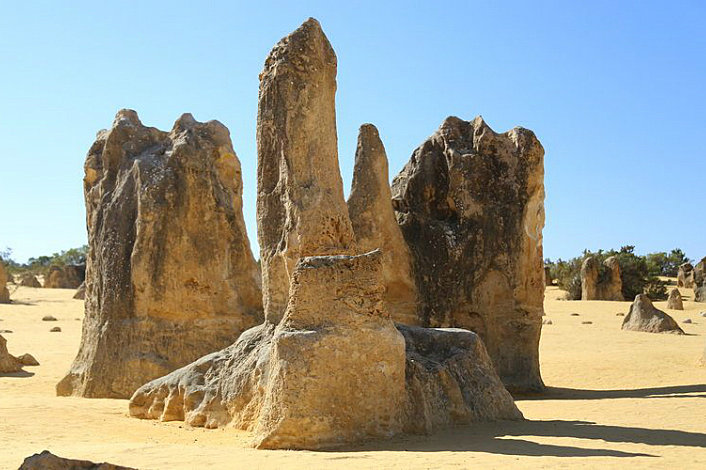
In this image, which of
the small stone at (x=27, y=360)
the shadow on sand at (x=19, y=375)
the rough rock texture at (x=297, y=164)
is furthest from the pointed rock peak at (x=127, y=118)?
the small stone at (x=27, y=360)

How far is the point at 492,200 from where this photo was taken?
11938 millimetres

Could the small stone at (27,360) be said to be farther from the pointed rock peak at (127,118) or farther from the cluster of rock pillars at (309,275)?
the pointed rock peak at (127,118)

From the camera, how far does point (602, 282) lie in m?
29.0

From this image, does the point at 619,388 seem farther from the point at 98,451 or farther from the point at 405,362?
the point at 98,451

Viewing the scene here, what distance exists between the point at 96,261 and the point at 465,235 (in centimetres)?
499

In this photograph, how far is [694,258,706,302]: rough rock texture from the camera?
1113 inches

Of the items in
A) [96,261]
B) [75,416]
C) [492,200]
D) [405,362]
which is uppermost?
[492,200]

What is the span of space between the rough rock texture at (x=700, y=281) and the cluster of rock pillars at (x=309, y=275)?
18.6 meters

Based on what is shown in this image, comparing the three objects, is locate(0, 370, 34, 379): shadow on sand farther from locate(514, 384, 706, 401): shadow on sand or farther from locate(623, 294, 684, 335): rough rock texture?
locate(623, 294, 684, 335): rough rock texture

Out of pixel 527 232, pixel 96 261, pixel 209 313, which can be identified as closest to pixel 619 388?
pixel 527 232

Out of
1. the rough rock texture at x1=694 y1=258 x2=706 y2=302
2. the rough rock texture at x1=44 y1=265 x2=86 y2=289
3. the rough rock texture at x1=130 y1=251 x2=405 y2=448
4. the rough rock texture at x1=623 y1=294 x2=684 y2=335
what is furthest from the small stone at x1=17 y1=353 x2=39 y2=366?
the rough rock texture at x1=44 y1=265 x2=86 y2=289

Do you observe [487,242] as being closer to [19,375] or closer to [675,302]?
[19,375]

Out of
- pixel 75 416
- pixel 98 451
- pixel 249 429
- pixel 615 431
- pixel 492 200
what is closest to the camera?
pixel 98 451

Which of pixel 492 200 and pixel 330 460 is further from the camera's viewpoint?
pixel 492 200
